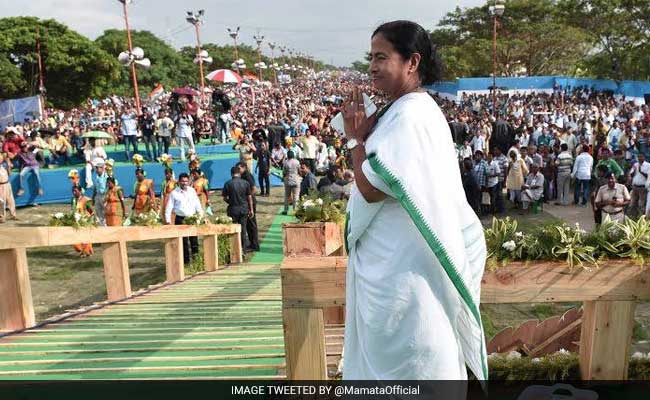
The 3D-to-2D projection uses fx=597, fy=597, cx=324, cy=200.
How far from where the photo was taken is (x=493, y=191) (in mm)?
14094

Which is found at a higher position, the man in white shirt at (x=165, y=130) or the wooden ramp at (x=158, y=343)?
the man in white shirt at (x=165, y=130)

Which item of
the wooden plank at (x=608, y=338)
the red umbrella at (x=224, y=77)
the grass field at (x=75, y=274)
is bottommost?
the grass field at (x=75, y=274)

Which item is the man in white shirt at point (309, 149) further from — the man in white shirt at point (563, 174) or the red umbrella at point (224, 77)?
the red umbrella at point (224, 77)

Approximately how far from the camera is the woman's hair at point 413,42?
2035mm

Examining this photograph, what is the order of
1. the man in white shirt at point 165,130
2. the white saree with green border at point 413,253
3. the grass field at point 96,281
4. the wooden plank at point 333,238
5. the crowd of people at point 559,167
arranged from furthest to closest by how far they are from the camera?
the man in white shirt at point 165,130, the crowd of people at point 559,167, the grass field at point 96,281, the wooden plank at point 333,238, the white saree with green border at point 413,253

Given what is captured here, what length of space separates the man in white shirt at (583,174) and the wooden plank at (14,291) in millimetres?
12344

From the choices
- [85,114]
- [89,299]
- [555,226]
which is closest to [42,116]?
[85,114]

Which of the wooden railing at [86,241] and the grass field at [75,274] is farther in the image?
the grass field at [75,274]

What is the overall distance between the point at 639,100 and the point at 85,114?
2986 cm

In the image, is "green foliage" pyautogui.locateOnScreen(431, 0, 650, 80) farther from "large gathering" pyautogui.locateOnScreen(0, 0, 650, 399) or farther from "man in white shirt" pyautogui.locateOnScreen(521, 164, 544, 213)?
"large gathering" pyautogui.locateOnScreen(0, 0, 650, 399)

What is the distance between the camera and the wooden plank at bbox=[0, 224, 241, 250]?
13.8 ft

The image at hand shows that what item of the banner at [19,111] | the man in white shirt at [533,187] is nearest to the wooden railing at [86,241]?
the man in white shirt at [533,187]

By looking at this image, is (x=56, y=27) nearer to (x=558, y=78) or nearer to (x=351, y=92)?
(x=558, y=78)

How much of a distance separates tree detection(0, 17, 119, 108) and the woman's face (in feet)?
137
